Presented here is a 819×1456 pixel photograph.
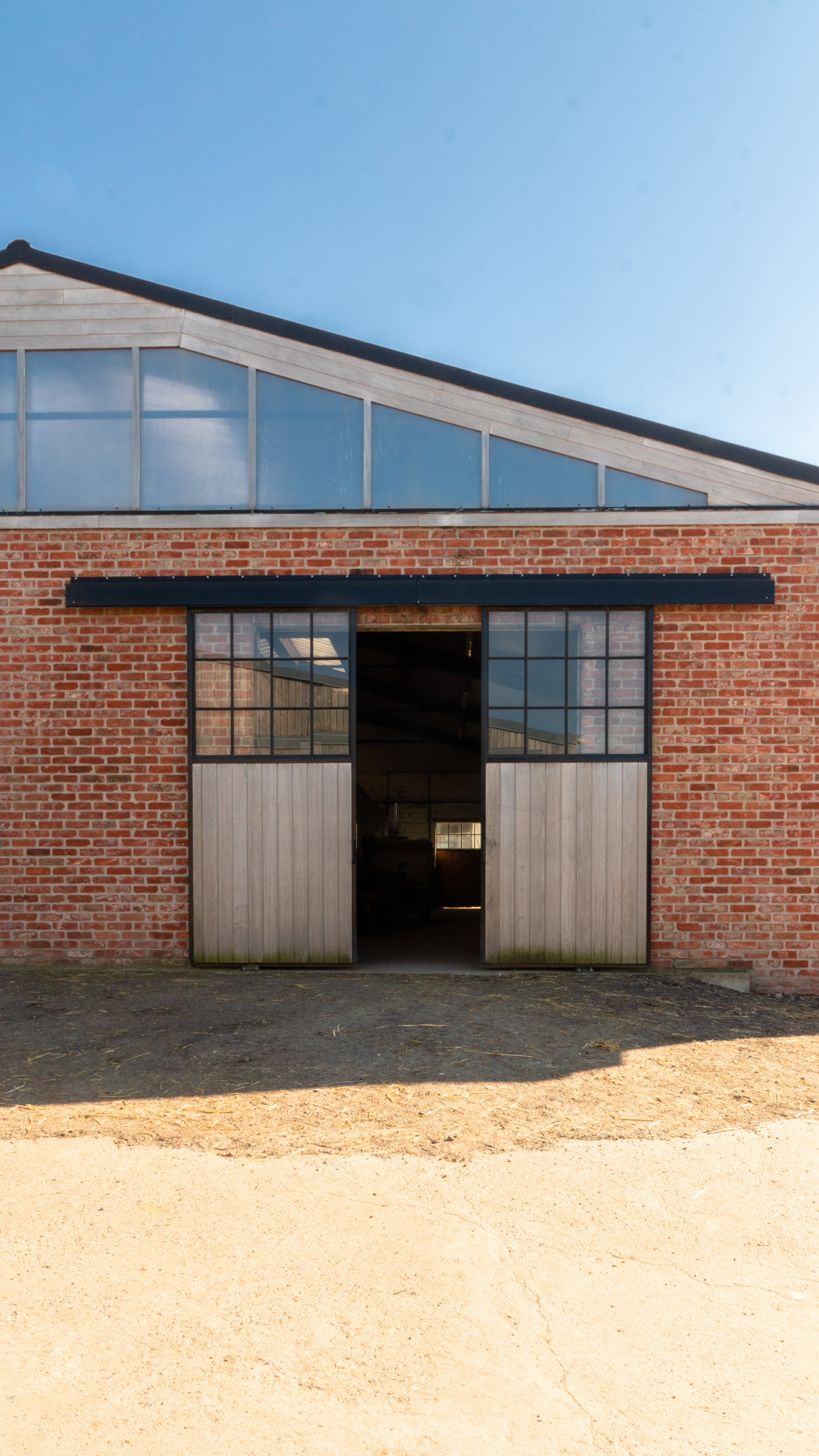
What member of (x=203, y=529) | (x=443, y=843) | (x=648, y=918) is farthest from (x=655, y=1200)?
(x=443, y=843)

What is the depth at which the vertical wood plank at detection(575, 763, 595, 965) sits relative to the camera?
7.18m

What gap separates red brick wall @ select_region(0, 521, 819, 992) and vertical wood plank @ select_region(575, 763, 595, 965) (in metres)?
0.59

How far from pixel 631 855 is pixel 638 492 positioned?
3.28m

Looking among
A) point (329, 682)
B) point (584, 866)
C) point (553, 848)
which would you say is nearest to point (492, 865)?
point (553, 848)

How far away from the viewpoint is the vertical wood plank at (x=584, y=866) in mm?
7184

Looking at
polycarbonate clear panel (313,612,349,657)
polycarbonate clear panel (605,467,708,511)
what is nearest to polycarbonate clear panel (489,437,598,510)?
polycarbonate clear panel (605,467,708,511)

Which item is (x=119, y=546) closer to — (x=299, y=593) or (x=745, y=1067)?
(x=299, y=593)

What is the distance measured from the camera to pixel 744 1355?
2443 millimetres

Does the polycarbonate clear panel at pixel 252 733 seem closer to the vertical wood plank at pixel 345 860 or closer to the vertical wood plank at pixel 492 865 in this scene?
the vertical wood plank at pixel 345 860

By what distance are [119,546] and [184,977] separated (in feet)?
12.9

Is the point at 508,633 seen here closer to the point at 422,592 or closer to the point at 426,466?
the point at 422,592

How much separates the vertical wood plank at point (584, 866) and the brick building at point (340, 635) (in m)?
0.03

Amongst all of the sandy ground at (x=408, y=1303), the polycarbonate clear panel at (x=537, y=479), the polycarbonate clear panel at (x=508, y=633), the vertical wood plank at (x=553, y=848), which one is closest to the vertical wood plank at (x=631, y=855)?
the vertical wood plank at (x=553, y=848)

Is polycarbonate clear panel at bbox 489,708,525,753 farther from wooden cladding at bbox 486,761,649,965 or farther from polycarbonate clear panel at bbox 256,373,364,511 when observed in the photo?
polycarbonate clear panel at bbox 256,373,364,511
